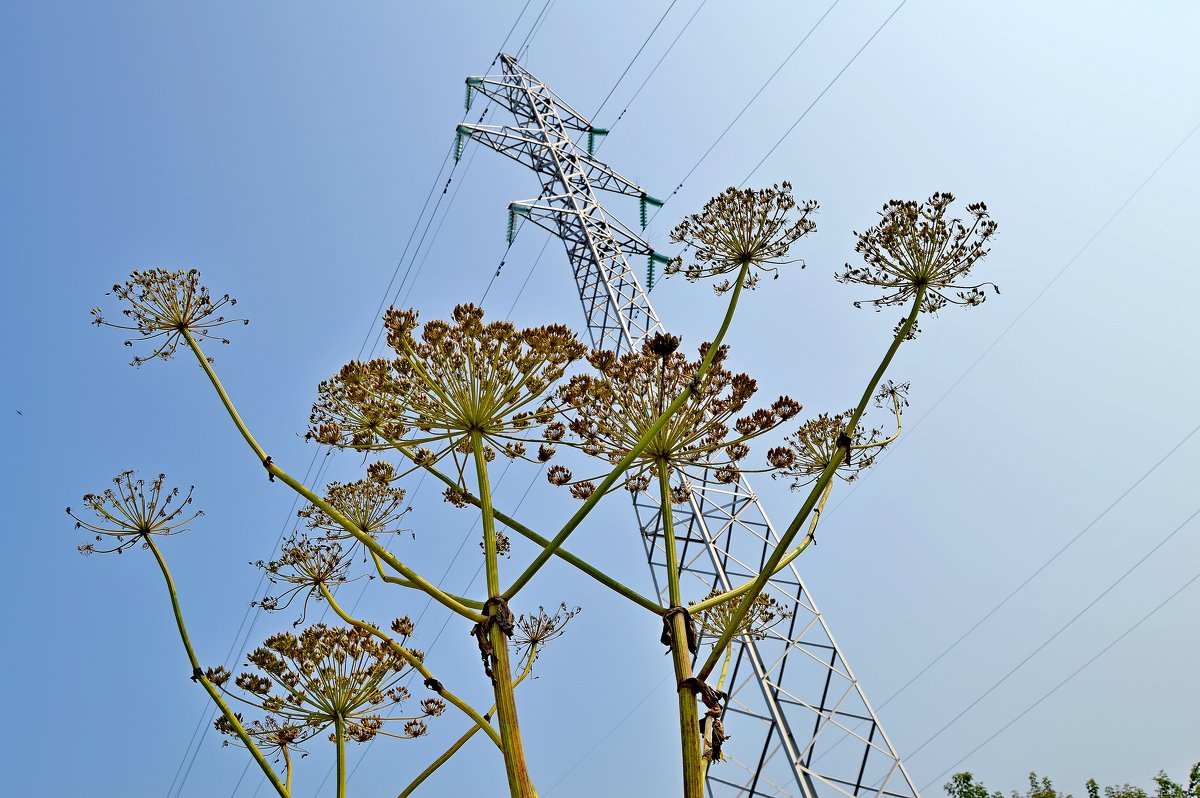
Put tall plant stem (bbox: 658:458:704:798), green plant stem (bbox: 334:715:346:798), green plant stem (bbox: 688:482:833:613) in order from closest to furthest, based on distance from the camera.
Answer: tall plant stem (bbox: 658:458:704:798) → green plant stem (bbox: 688:482:833:613) → green plant stem (bbox: 334:715:346:798)

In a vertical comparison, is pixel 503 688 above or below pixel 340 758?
below

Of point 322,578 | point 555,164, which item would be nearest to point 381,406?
point 322,578

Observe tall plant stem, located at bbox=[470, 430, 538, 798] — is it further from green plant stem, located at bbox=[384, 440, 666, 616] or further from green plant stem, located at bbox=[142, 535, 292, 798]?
green plant stem, located at bbox=[142, 535, 292, 798]

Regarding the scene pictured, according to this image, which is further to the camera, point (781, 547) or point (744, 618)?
point (744, 618)

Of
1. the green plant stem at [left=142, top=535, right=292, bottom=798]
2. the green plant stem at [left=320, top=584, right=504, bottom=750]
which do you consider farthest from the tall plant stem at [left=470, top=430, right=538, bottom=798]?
the green plant stem at [left=142, top=535, right=292, bottom=798]

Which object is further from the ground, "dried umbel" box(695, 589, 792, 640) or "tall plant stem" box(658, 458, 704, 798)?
"dried umbel" box(695, 589, 792, 640)

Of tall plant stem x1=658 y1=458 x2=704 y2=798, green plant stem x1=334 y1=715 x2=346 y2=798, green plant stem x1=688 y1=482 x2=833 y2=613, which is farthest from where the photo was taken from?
green plant stem x1=334 y1=715 x2=346 y2=798

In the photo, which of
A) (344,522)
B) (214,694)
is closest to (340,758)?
(214,694)

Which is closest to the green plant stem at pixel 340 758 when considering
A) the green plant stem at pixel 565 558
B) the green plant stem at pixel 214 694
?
the green plant stem at pixel 214 694

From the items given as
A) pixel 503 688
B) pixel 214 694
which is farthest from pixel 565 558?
pixel 214 694

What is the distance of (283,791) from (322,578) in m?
1.11

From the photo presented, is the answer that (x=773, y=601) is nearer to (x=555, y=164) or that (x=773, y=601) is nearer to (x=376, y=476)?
(x=376, y=476)

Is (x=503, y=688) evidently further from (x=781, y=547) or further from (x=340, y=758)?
(x=340, y=758)

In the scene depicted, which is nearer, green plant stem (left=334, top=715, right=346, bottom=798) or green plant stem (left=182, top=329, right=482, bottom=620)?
green plant stem (left=182, top=329, right=482, bottom=620)
